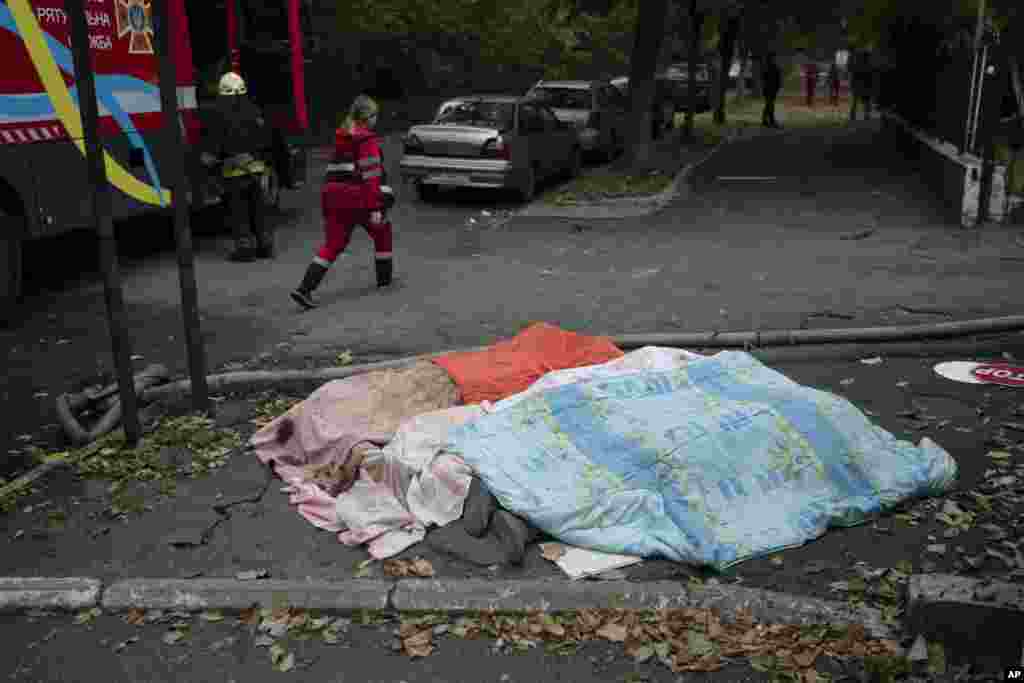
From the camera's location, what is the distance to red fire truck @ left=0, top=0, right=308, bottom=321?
31.6 ft

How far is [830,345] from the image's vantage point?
7.66 meters

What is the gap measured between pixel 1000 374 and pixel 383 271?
5.81 meters

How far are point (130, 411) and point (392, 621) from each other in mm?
2646

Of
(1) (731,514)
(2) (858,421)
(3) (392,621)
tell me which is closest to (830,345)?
(2) (858,421)

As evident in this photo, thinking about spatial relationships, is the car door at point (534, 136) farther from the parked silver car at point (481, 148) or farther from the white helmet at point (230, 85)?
the white helmet at point (230, 85)

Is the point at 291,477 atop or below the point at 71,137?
below

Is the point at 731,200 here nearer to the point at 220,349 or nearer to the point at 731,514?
the point at 220,349

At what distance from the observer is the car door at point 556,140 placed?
17528mm

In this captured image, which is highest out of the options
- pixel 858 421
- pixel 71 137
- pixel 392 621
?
pixel 71 137

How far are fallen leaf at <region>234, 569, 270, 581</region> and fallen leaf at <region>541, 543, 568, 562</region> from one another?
125 cm

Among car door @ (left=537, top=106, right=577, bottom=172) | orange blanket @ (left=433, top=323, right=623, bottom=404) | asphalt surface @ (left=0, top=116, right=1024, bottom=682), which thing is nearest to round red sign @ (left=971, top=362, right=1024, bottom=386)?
asphalt surface @ (left=0, top=116, right=1024, bottom=682)

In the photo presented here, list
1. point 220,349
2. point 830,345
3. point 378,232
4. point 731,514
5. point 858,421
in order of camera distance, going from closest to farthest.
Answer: point 731,514, point 858,421, point 830,345, point 220,349, point 378,232

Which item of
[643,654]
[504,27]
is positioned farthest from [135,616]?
[504,27]

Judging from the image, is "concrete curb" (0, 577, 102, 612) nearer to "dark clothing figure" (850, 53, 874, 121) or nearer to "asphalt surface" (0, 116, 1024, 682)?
"asphalt surface" (0, 116, 1024, 682)
